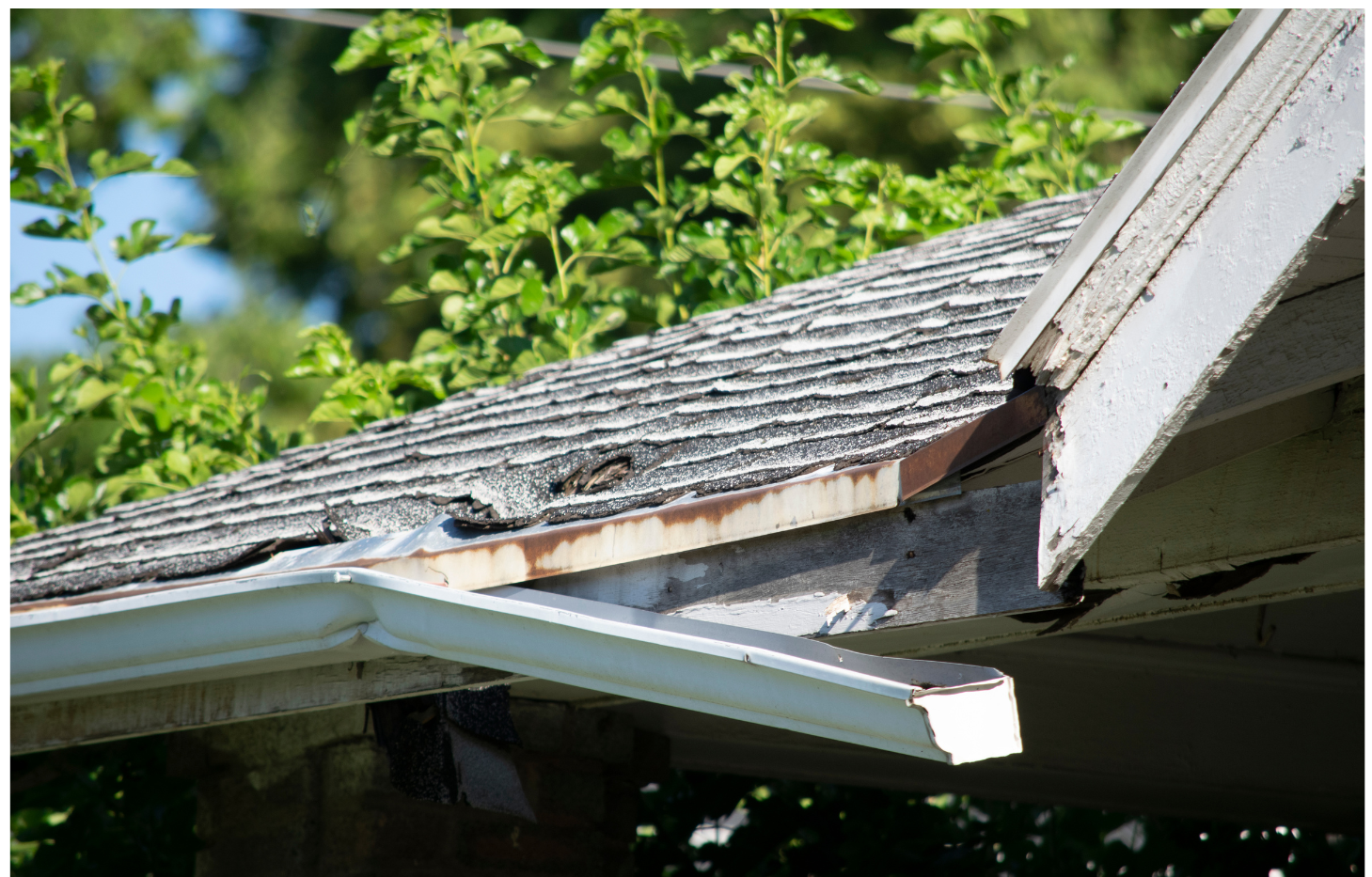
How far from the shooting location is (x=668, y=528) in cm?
174

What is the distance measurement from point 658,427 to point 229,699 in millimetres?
983

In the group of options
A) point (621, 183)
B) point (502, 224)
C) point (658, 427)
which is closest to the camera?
point (658, 427)

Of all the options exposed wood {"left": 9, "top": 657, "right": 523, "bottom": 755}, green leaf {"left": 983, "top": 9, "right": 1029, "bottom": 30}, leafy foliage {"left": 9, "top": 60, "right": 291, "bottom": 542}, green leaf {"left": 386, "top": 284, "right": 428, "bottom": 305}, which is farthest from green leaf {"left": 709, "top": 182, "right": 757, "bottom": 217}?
exposed wood {"left": 9, "top": 657, "right": 523, "bottom": 755}

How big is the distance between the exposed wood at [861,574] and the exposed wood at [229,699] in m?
0.31

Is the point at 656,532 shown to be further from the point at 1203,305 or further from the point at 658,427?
the point at 1203,305

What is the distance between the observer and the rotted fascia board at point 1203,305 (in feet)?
3.36

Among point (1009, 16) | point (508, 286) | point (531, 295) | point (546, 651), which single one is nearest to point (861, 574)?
point (546, 651)

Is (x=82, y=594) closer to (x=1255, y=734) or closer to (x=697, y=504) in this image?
(x=697, y=504)

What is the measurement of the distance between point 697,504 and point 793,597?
0.21m

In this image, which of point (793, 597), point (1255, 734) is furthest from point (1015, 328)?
point (1255, 734)

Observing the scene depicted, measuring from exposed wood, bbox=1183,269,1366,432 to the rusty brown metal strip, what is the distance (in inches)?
6.7

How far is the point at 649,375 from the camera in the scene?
116 inches

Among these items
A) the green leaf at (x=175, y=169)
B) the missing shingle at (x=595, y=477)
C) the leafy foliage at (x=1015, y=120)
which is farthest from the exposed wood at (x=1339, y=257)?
the green leaf at (x=175, y=169)

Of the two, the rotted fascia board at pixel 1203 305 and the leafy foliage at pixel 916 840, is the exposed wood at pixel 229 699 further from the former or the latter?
the leafy foliage at pixel 916 840
